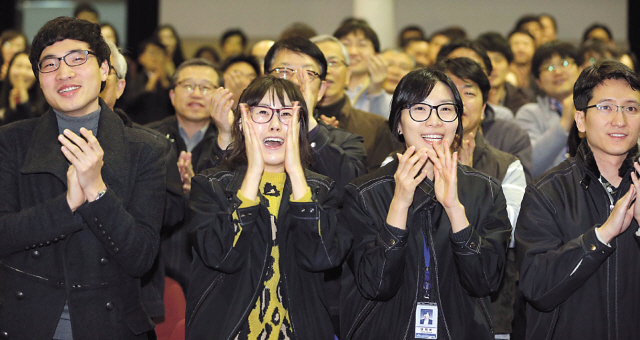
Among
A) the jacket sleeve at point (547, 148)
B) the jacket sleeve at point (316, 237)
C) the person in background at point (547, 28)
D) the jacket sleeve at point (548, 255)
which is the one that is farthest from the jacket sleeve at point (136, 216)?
the person in background at point (547, 28)

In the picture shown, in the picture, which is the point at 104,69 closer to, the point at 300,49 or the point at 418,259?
the point at 300,49

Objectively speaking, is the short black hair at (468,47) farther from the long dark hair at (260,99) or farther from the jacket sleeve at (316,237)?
the jacket sleeve at (316,237)

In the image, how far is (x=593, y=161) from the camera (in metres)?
2.62

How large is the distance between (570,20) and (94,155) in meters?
8.71

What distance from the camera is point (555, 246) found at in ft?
8.23

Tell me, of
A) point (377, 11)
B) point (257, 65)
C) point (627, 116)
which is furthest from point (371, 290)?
point (377, 11)

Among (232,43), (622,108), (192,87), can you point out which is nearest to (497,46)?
(192,87)

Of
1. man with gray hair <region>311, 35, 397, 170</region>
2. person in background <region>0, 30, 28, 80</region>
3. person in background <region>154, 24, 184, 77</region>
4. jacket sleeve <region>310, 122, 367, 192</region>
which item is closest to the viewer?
jacket sleeve <region>310, 122, 367, 192</region>

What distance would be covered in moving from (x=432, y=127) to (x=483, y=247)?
518 millimetres

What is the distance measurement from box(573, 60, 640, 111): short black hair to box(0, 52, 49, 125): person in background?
12.6 feet

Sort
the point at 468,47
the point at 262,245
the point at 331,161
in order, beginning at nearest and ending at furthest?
the point at 262,245 → the point at 331,161 → the point at 468,47

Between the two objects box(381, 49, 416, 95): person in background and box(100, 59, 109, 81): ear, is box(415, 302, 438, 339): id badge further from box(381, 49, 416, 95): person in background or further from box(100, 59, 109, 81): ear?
box(381, 49, 416, 95): person in background

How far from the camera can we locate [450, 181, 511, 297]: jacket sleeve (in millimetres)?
2457

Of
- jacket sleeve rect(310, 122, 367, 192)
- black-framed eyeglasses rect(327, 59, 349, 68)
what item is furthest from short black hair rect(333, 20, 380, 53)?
→ jacket sleeve rect(310, 122, 367, 192)
